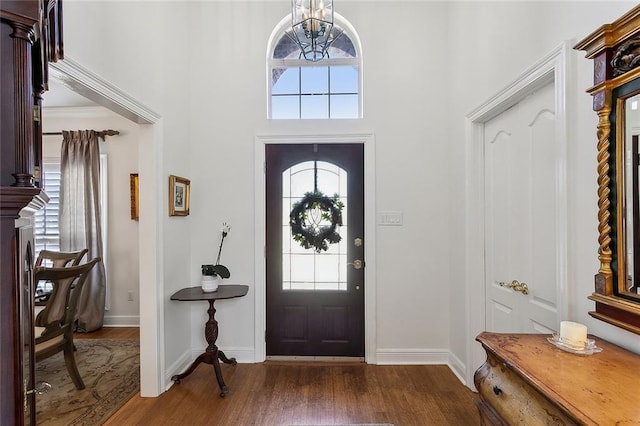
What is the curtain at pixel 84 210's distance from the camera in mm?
3910

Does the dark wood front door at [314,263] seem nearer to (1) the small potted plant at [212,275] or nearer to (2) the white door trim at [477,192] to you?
(1) the small potted plant at [212,275]

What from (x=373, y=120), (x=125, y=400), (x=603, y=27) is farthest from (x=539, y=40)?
(x=125, y=400)

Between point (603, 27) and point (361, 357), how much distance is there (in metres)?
2.88

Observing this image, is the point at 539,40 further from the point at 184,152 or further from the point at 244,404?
the point at 244,404

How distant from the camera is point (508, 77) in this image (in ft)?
6.80

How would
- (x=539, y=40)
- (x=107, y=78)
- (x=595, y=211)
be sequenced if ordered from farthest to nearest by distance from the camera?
(x=107, y=78) → (x=539, y=40) → (x=595, y=211)

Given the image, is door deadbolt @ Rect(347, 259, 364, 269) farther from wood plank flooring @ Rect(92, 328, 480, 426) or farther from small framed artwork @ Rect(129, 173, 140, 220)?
small framed artwork @ Rect(129, 173, 140, 220)

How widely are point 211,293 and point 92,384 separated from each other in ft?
4.10

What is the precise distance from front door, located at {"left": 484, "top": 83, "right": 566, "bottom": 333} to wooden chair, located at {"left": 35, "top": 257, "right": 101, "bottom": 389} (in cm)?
316

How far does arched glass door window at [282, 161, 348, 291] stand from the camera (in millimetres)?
3068

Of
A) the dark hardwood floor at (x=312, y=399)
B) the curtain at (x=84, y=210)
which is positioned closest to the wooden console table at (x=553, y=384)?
the dark hardwood floor at (x=312, y=399)

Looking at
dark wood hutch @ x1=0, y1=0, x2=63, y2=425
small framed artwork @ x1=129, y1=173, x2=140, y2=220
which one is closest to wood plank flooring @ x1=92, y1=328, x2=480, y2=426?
dark wood hutch @ x1=0, y1=0, x2=63, y2=425

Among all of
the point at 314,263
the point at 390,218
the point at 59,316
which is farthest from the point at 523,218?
the point at 59,316

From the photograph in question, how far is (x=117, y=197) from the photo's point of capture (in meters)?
4.07
